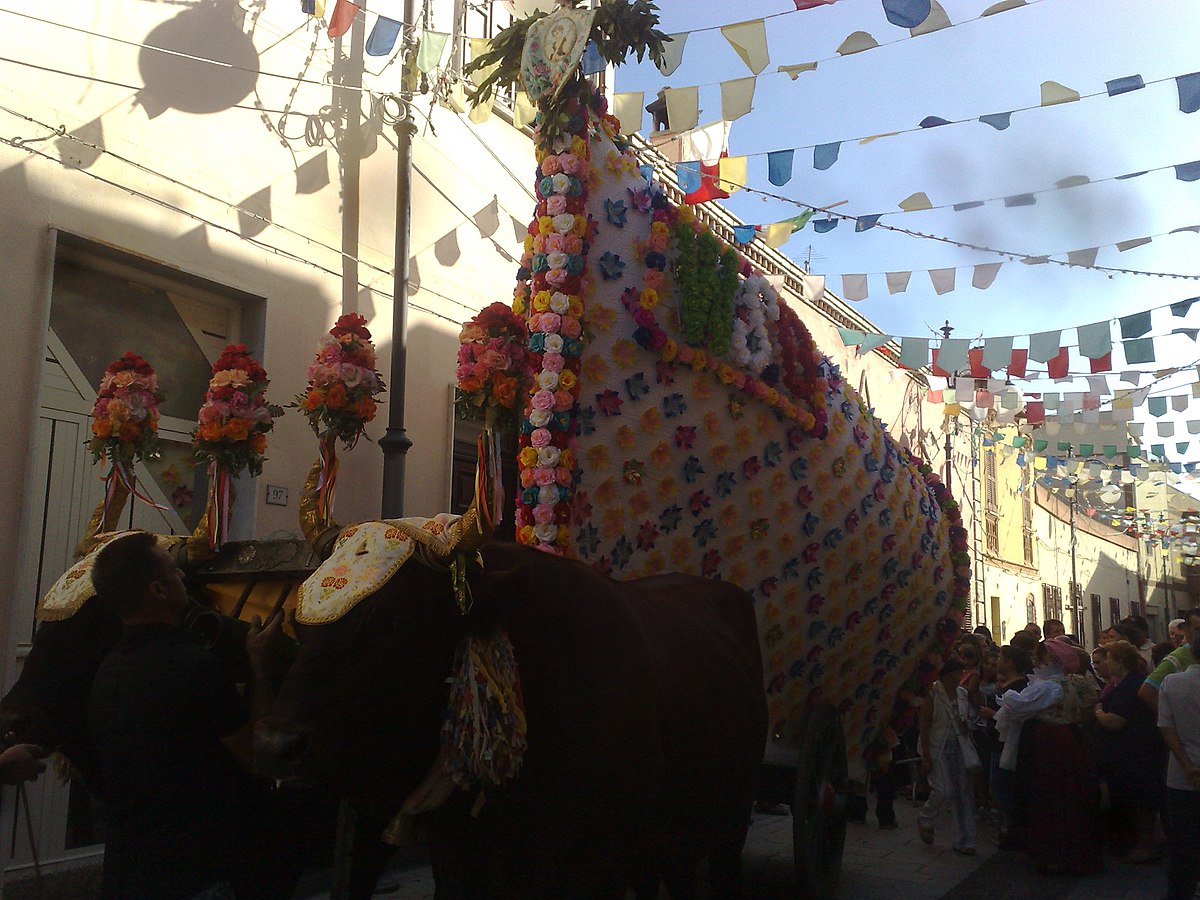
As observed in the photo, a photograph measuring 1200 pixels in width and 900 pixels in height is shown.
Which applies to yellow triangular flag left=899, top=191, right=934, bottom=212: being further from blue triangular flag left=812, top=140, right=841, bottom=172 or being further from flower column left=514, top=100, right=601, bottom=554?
flower column left=514, top=100, right=601, bottom=554

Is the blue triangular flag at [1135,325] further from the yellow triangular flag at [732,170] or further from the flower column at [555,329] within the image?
the flower column at [555,329]

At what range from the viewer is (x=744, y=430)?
16.8ft

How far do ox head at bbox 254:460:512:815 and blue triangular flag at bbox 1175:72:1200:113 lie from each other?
544cm

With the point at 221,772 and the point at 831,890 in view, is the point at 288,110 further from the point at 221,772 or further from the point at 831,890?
the point at 831,890

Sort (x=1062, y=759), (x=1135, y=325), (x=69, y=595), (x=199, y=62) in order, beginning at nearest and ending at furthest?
(x=69, y=595) → (x=199, y=62) → (x=1062, y=759) → (x=1135, y=325)

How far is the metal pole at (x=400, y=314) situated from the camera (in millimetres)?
7312

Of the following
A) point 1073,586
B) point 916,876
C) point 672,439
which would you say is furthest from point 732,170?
point 1073,586

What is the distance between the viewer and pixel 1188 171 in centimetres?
712

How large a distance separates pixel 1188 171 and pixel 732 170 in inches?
121

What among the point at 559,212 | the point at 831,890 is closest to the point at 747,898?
the point at 831,890

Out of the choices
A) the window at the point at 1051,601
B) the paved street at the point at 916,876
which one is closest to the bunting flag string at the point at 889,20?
the paved street at the point at 916,876

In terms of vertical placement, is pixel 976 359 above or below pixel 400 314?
above

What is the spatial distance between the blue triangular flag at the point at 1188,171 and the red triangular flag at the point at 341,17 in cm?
559

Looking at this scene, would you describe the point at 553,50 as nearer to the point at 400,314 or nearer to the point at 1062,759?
the point at 400,314
